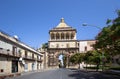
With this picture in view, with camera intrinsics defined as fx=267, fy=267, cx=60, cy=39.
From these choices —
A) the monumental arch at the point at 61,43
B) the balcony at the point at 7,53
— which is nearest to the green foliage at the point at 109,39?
the balcony at the point at 7,53

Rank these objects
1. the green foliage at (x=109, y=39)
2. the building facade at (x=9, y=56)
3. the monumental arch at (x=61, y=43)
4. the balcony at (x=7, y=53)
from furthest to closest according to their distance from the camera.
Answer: the monumental arch at (x=61, y=43) < the building facade at (x=9, y=56) < the balcony at (x=7, y=53) < the green foliage at (x=109, y=39)

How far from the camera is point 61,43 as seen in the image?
414 feet

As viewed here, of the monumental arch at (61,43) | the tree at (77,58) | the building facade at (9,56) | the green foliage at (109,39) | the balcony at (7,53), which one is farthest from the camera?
the monumental arch at (61,43)

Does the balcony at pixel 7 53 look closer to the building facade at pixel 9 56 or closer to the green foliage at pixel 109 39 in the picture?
the building facade at pixel 9 56

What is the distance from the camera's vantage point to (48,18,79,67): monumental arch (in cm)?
12412

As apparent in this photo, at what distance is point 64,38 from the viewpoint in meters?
127

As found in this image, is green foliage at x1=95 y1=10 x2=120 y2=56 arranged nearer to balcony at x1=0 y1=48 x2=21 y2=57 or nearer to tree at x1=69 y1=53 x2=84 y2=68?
balcony at x1=0 y1=48 x2=21 y2=57

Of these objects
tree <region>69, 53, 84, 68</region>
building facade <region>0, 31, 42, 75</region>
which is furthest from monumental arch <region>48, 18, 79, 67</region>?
building facade <region>0, 31, 42, 75</region>

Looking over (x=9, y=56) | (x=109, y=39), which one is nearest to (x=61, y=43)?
(x=9, y=56)

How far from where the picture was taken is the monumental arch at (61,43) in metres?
124

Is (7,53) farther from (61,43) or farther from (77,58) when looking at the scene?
(61,43)

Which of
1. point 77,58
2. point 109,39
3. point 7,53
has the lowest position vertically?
point 77,58

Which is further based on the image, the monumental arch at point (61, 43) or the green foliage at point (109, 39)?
the monumental arch at point (61, 43)

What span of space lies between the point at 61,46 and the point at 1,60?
255ft
